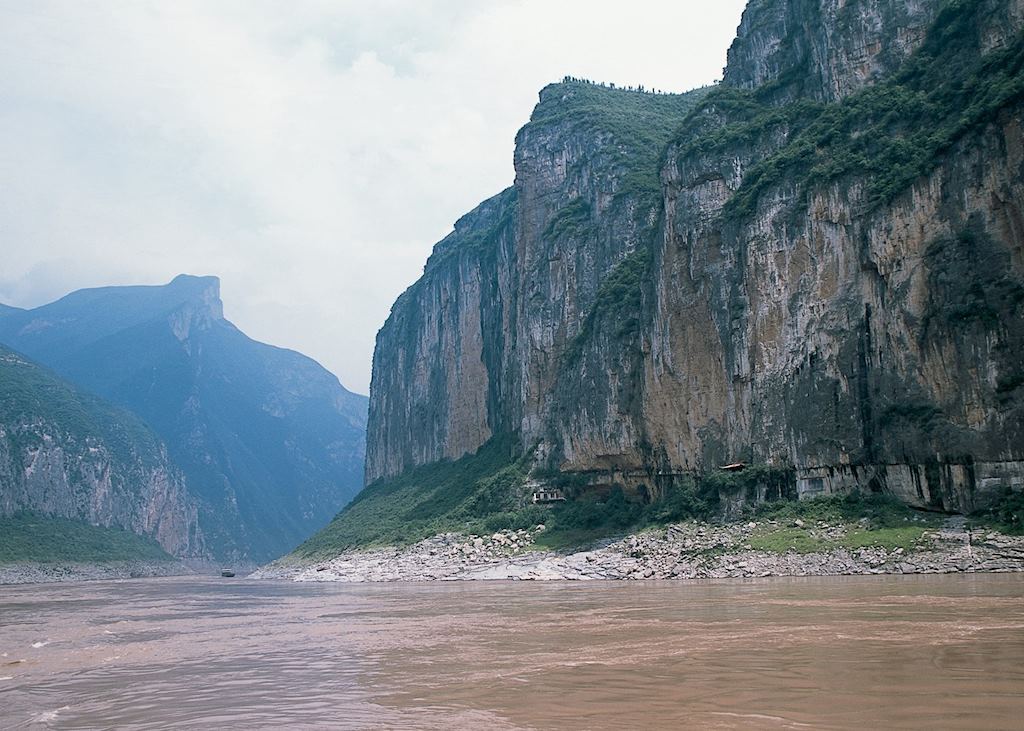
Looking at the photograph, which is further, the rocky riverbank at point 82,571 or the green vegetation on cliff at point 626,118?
the rocky riverbank at point 82,571

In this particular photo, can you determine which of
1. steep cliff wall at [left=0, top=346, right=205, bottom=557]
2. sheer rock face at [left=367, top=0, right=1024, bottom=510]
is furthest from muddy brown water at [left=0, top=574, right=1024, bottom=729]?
steep cliff wall at [left=0, top=346, right=205, bottom=557]

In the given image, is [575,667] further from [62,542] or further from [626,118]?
[62,542]

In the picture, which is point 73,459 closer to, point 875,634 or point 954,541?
point 954,541

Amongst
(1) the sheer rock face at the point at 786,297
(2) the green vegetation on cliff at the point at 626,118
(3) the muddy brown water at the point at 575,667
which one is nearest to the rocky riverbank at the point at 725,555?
(1) the sheer rock face at the point at 786,297

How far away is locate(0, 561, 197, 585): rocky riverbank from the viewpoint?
337ft

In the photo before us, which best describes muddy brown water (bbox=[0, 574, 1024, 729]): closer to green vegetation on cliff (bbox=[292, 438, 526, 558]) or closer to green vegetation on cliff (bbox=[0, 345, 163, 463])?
green vegetation on cliff (bbox=[292, 438, 526, 558])

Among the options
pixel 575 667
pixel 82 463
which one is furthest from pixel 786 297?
pixel 82 463

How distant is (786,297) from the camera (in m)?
52.0

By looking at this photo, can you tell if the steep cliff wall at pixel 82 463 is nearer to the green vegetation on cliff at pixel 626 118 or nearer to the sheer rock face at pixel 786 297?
the sheer rock face at pixel 786 297

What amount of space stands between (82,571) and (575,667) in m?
119

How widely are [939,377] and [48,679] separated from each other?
3888 centimetres

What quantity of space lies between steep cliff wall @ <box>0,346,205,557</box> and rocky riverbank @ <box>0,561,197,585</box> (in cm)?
1600

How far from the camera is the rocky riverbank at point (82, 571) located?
102750 mm

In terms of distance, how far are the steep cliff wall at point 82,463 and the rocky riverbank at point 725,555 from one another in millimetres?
82911
